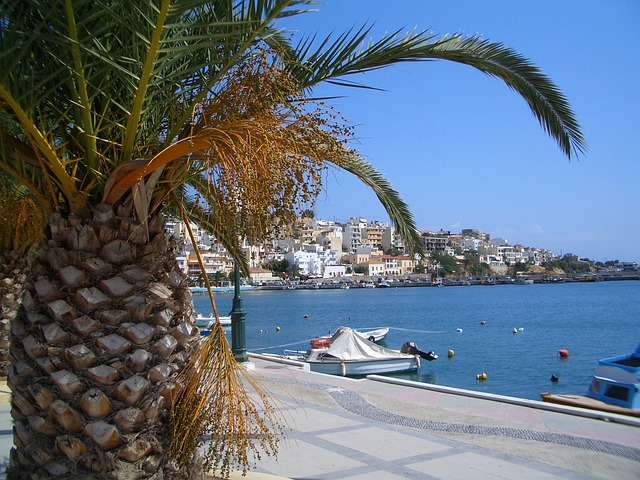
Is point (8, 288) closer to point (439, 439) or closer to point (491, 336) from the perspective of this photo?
point (439, 439)

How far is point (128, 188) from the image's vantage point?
4.32 meters

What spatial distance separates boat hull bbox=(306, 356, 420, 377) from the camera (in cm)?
2148

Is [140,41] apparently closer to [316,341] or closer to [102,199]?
[102,199]

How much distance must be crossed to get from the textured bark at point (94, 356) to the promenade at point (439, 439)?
0.96 m

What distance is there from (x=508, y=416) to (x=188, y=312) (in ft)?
21.3

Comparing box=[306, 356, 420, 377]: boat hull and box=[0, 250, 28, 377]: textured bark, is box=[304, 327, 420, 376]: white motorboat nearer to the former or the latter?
box=[306, 356, 420, 377]: boat hull

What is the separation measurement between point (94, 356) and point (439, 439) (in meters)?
5.29

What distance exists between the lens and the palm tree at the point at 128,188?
387 cm

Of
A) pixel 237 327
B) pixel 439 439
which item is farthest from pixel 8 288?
pixel 439 439

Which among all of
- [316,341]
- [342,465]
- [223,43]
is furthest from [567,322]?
[223,43]

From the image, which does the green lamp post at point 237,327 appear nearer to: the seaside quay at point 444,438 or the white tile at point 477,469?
the seaside quay at point 444,438

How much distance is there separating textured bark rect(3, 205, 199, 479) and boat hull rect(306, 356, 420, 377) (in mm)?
16739

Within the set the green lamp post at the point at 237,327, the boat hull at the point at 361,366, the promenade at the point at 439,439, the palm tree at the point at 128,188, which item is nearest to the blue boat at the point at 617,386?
the promenade at the point at 439,439

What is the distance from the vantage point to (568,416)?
30.8ft
